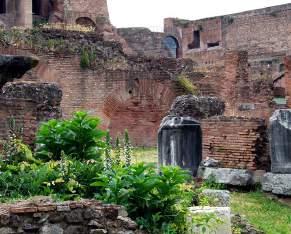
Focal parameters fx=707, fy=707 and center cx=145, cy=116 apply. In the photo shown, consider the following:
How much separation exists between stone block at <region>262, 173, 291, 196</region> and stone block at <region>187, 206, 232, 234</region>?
10.1 feet

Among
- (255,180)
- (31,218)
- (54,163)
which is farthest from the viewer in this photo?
(255,180)

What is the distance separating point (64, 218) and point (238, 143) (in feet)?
16.5

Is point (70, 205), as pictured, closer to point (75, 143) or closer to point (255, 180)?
point (75, 143)

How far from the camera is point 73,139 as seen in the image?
6711 millimetres

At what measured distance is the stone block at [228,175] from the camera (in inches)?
381

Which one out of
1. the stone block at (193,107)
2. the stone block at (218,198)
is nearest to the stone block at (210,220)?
the stone block at (218,198)

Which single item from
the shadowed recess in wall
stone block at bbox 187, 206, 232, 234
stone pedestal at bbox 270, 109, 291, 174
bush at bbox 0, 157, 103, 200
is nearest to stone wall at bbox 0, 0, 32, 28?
stone pedestal at bbox 270, 109, 291, 174

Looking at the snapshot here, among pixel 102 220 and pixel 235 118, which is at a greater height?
pixel 235 118

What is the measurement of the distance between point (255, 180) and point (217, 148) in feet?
2.85

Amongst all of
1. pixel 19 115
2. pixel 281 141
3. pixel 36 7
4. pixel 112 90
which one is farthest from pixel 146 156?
pixel 36 7

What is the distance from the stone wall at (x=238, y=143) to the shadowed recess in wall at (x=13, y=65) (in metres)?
3.82

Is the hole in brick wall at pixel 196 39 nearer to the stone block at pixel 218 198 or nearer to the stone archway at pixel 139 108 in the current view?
the stone archway at pixel 139 108

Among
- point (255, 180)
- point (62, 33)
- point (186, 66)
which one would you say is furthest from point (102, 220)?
point (186, 66)

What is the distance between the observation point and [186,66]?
21031 mm
